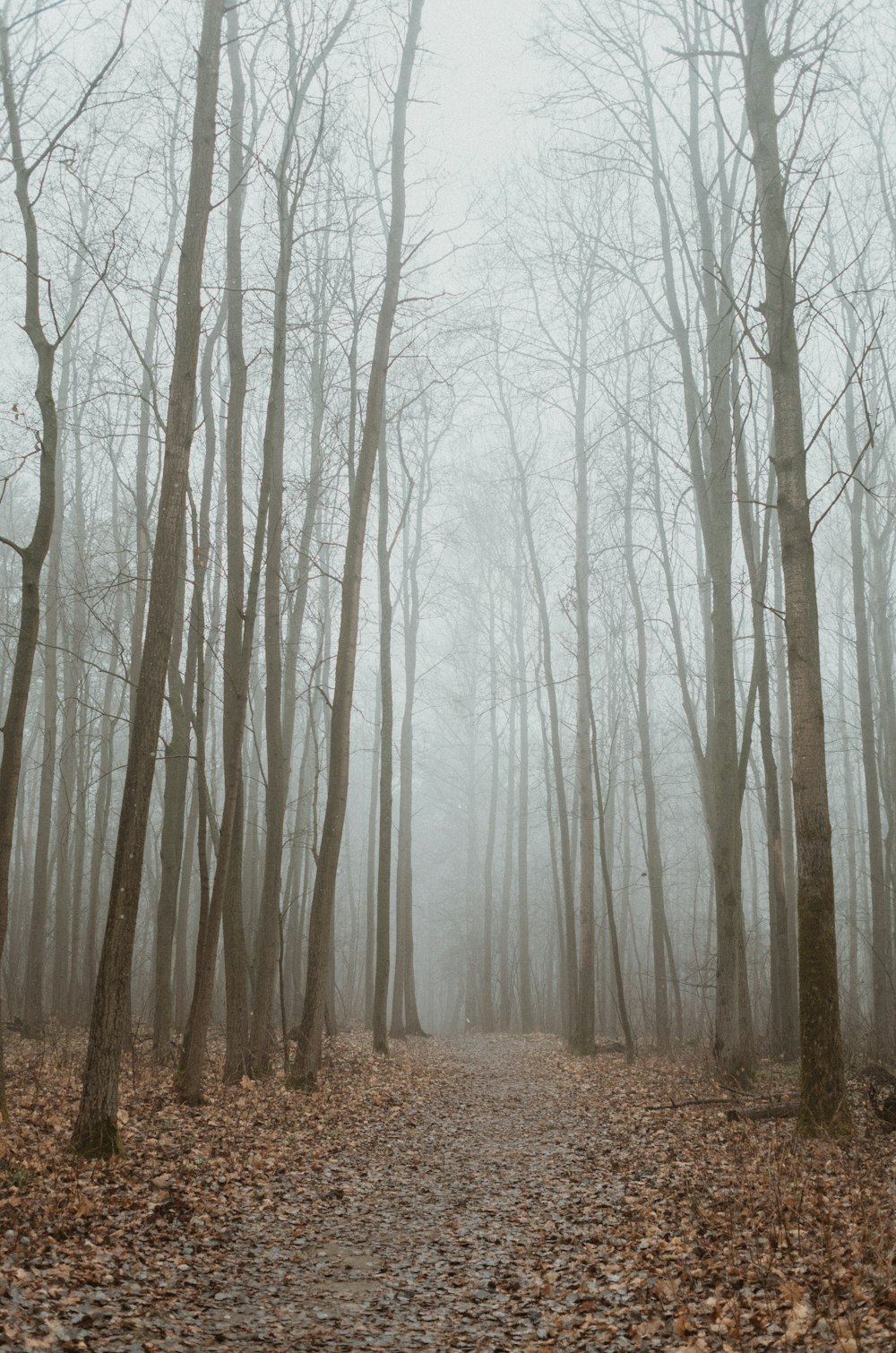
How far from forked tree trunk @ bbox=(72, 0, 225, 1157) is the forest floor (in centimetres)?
44

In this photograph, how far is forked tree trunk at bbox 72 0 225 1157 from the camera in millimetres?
5980

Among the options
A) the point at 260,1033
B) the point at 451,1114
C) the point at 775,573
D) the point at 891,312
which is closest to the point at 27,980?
the point at 260,1033

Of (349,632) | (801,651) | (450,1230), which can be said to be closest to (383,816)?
(349,632)

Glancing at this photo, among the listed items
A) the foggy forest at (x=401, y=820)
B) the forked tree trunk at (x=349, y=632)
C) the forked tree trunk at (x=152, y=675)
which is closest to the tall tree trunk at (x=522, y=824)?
the foggy forest at (x=401, y=820)

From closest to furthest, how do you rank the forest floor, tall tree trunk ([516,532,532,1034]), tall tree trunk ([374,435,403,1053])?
1. the forest floor
2. tall tree trunk ([374,435,403,1053])
3. tall tree trunk ([516,532,532,1034])

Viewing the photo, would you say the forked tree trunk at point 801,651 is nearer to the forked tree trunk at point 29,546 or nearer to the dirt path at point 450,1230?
the dirt path at point 450,1230

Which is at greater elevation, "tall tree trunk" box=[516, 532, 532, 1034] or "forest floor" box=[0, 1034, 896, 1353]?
"tall tree trunk" box=[516, 532, 532, 1034]

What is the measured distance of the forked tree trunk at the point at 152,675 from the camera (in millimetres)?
5980

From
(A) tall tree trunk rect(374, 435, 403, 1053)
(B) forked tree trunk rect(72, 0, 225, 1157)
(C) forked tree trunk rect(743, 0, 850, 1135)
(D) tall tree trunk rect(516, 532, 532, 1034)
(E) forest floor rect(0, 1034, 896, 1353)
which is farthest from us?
(D) tall tree trunk rect(516, 532, 532, 1034)

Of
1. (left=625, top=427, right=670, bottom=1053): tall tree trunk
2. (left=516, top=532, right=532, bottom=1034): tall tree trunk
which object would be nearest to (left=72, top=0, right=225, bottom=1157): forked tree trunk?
(left=625, top=427, right=670, bottom=1053): tall tree trunk

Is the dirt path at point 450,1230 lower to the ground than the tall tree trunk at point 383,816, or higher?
lower

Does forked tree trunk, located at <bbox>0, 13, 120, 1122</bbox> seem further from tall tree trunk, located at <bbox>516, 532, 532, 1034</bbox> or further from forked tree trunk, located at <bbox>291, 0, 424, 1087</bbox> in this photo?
tall tree trunk, located at <bbox>516, 532, 532, 1034</bbox>

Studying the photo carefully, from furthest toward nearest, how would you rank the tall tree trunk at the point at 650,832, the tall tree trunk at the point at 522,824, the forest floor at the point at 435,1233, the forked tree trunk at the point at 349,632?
the tall tree trunk at the point at 522,824, the tall tree trunk at the point at 650,832, the forked tree trunk at the point at 349,632, the forest floor at the point at 435,1233

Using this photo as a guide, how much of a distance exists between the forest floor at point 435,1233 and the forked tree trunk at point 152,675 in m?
0.44
